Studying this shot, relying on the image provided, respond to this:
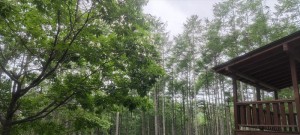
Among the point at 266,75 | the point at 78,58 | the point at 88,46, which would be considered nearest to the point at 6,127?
the point at 78,58

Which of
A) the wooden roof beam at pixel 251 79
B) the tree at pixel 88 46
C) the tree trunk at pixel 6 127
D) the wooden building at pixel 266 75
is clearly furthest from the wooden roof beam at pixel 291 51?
the tree trunk at pixel 6 127

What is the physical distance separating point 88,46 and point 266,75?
5337 millimetres

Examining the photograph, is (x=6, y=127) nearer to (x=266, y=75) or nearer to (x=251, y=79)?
(x=251, y=79)

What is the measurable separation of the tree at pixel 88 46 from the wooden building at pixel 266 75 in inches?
83.4

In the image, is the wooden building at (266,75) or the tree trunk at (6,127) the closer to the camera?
the wooden building at (266,75)

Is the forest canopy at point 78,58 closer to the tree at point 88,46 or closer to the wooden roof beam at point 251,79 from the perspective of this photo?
the tree at point 88,46

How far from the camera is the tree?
5.57m

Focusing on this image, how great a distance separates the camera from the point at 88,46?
5.83 metres

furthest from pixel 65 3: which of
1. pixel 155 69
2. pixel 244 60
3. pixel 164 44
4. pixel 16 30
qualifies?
pixel 164 44

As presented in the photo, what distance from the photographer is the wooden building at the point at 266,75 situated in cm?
464

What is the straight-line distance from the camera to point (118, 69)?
→ 647cm

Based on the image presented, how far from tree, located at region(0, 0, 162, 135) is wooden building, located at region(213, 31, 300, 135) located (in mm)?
2119

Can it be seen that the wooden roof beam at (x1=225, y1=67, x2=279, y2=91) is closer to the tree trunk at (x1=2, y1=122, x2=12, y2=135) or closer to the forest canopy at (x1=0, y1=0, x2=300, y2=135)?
the forest canopy at (x1=0, y1=0, x2=300, y2=135)

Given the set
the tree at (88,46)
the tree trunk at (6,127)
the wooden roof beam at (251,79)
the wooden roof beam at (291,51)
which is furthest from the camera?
the tree trunk at (6,127)
